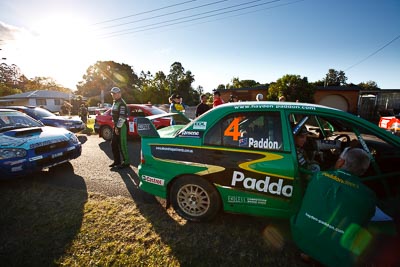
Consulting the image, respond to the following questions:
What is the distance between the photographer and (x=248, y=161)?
2338 millimetres

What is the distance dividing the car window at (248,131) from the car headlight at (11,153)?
11.6ft

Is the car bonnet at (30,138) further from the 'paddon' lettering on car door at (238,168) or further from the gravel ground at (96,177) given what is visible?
the 'paddon' lettering on car door at (238,168)

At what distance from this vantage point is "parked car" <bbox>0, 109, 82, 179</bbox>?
3512mm

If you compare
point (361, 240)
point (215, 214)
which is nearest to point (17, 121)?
point (215, 214)

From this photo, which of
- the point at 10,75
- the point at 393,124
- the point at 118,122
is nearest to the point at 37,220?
the point at 118,122

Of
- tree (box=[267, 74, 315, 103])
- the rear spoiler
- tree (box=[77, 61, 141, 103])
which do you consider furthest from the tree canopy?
the rear spoiler

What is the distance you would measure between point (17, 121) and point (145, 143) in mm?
3898

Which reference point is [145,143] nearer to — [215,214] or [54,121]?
[215,214]

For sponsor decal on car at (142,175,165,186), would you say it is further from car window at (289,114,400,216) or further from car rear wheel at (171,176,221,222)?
car window at (289,114,400,216)

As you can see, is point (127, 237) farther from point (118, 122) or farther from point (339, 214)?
point (118, 122)

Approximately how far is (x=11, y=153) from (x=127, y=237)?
2.89 metres

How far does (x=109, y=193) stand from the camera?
3600 millimetres

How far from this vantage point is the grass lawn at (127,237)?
2.11 m

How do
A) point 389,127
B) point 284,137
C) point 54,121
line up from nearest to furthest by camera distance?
point 284,137, point 389,127, point 54,121
